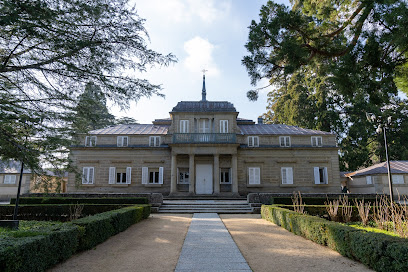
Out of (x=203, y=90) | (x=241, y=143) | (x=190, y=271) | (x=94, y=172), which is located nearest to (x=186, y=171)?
(x=241, y=143)

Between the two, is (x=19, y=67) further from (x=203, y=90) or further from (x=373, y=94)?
(x=203, y=90)

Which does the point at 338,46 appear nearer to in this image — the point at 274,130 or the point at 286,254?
the point at 286,254

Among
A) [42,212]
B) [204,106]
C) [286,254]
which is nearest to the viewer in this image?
[286,254]

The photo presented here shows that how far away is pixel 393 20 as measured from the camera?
7.91 meters

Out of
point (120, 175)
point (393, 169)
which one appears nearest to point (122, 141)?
point (120, 175)

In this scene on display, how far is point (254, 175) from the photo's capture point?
26.3 m

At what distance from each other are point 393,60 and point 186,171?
20209mm

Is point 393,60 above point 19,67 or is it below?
above

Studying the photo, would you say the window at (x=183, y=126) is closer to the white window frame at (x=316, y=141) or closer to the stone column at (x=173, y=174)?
the stone column at (x=173, y=174)

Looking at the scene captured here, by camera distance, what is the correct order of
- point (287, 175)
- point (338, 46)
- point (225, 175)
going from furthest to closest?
point (225, 175) < point (287, 175) < point (338, 46)

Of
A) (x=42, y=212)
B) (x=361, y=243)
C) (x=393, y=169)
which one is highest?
(x=393, y=169)

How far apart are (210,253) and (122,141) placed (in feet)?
71.8

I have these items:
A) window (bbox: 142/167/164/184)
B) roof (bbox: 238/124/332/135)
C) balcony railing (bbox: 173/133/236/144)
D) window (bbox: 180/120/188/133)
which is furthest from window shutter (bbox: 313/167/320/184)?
window (bbox: 142/167/164/184)

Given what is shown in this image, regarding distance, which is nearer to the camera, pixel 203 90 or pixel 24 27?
pixel 24 27
